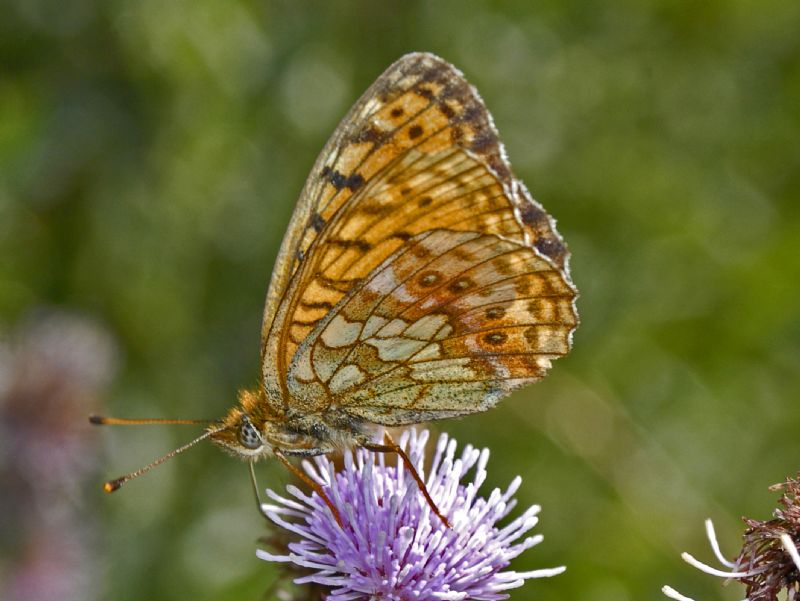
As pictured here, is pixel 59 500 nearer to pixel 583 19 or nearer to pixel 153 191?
pixel 153 191

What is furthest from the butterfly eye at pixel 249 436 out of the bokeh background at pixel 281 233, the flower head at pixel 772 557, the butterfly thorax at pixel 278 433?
the bokeh background at pixel 281 233

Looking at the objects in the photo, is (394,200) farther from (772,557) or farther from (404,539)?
(772,557)

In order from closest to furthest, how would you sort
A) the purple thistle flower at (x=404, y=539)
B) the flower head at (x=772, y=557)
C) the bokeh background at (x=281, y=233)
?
the flower head at (x=772, y=557), the purple thistle flower at (x=404, y=539), the bokeh background at (x=281, y=233)

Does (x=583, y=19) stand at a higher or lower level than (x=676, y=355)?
higher

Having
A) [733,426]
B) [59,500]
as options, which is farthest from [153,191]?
[733,426]

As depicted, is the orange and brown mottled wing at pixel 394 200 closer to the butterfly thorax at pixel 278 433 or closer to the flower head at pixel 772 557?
the butterfly thorax at pixel 278 433

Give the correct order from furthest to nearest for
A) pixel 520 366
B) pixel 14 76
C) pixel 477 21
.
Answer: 1. pixel 477 21
2. pixel 14 76
3. pixel 520 366

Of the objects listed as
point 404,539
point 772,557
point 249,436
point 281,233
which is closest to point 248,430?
point 249,436
